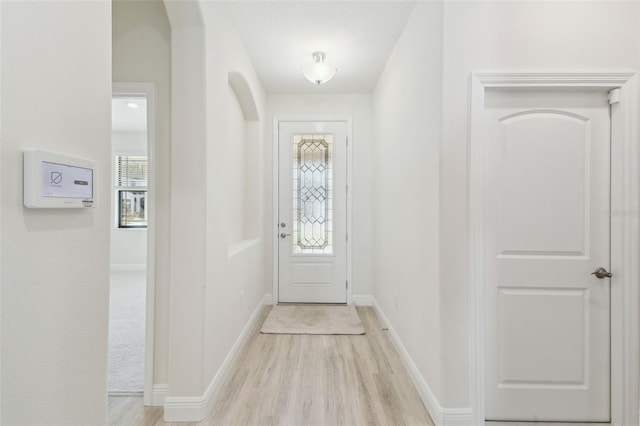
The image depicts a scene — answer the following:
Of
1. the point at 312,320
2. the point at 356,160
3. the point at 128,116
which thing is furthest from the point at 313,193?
the point at 128,116

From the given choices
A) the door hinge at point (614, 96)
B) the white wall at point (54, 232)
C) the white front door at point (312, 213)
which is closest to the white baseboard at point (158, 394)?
the white wall at point (54, 232)

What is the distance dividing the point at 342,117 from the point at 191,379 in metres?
3.34

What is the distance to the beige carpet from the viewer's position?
3.24 m

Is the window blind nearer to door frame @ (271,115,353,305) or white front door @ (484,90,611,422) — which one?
door frame @ (271,115,353,305)

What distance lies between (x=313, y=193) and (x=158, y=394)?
276 cm

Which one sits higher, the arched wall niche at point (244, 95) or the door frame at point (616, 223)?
the arched wall niche at point (244, 95)

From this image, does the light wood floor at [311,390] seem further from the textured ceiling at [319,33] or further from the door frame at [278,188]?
the textured ceiling at [319,33]

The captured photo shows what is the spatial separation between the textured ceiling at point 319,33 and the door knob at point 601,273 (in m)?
2.21

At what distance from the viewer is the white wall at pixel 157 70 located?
6.62 feet

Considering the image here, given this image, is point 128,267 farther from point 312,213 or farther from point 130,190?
point 312,213

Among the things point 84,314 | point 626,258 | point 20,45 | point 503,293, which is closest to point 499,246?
point 503,293

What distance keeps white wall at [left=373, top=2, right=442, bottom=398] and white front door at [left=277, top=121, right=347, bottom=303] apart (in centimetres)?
78

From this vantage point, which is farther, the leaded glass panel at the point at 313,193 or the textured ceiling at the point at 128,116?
the textured ceiling at the point at 128,116

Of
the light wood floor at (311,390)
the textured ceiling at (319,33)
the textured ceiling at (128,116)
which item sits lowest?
the light wood floor at (311,390)
